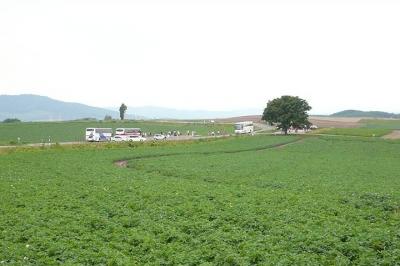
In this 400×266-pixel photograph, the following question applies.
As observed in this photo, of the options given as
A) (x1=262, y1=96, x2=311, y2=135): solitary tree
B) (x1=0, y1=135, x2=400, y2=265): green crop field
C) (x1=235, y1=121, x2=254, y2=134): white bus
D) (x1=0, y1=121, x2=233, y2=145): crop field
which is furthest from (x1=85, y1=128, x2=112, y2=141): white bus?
(x1=0, y1=135, x2=400, y2=265): green crop field

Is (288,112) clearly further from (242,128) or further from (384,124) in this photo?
(384,124)

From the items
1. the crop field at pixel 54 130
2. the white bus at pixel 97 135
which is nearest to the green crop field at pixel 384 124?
the crop field at pixel 54 130

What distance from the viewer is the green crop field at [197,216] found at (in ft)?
46.0

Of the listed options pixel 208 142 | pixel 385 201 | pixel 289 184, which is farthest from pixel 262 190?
pixel 208 142

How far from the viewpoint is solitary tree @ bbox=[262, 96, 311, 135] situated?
84.8m

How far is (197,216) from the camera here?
747 inches

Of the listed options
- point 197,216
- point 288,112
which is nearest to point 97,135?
point 288,112

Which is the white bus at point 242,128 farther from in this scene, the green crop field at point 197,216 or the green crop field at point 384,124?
the green crop field at point 197,216

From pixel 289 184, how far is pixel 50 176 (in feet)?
55.6

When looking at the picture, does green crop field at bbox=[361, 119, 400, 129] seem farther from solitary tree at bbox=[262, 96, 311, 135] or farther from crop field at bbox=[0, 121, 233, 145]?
solitary tree at bbox=[262, 96, 311, 135]

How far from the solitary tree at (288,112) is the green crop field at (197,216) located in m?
48.0

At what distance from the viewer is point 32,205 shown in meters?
20.6

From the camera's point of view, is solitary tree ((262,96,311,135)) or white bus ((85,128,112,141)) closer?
white bus ((85,128,112,141))

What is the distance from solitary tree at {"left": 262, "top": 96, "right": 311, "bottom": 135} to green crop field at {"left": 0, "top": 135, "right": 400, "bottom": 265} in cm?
4796
